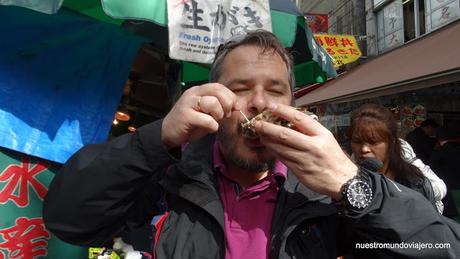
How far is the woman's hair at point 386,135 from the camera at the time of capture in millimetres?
2766

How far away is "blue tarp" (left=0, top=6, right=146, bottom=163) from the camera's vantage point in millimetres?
2246

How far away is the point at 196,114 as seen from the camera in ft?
4.02

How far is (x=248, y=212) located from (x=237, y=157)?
8.8 inches

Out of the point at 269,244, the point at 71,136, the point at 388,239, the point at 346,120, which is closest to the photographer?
the point at 388,239

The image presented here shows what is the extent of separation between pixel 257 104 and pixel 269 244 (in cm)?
55

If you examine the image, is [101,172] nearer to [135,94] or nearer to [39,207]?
[39,207]

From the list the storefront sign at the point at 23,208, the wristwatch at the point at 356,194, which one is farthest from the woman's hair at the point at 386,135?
the storefront sign at the point at 23,208

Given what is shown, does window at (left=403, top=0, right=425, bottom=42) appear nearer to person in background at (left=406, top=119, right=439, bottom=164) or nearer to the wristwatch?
person in background at (left=406, top=119, right=439, bottom=164)

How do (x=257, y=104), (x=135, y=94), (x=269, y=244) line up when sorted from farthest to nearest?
(x=135, y=94) < (x=257, y=104) < (x=269, y=244)

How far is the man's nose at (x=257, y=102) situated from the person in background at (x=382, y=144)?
5.38ft

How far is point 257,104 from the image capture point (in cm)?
A: 149

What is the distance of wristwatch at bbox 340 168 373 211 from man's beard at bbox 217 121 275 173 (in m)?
0.39

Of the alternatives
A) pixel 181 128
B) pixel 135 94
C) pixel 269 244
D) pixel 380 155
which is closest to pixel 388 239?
→ pixel 269 244

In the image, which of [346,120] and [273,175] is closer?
[273,175]
